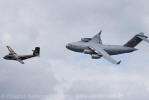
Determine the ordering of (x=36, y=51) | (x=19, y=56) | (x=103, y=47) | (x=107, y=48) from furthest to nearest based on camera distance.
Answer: (x=36, y=51) → (x=19, y=56) → (x=103, y=47) → (x=107, y=48)

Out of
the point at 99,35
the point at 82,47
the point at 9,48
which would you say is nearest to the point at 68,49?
the point at 82,47

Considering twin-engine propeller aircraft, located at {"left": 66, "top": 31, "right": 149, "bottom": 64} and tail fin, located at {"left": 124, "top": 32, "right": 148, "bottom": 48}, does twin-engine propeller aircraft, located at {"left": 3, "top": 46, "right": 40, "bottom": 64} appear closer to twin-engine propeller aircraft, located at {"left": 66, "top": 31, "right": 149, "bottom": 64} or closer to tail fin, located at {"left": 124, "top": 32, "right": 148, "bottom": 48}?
twin-engine propeller aircraft, located at {"left": 66, "top": 31, "right": 149, "bottom": 64}

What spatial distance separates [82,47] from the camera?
12675 centimetres

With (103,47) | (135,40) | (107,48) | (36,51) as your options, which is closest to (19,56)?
(36,51)

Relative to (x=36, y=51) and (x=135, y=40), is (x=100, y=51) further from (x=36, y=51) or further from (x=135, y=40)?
(x=36, y=51)

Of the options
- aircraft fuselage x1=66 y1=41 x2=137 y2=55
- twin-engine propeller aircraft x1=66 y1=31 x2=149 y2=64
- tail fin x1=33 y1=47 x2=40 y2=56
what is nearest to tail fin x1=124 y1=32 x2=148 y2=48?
twin-engine propeller aircraft x1=66 y1=31 x2=149 y2=64

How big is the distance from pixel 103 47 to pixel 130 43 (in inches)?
412

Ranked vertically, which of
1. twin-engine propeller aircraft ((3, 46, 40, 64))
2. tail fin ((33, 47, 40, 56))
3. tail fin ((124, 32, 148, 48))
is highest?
tail fin ((124, 32, 148, 48))

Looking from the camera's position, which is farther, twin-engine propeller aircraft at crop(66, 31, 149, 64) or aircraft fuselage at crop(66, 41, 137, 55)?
aircraft fuselage at crop(66, 41, 137, 55)

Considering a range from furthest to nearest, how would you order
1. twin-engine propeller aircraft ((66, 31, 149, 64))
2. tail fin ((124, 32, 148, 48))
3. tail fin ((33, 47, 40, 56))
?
1. tail fin ((33, 47, 40, 56))
2. tail fin ((124, 32, 148, 48))
3. twin-engine propeller aircraft ((66, 31, 149, 64))

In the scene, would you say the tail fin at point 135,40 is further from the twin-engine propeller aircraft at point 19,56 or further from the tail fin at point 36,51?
the twin-engine propeller aircraft at point 19,56

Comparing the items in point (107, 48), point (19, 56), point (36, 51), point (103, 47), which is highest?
point (103, 47)

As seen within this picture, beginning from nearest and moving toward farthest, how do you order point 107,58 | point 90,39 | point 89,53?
point 107,58 → point 89,53 → point 90,39

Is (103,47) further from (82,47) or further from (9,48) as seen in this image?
(9,48)
